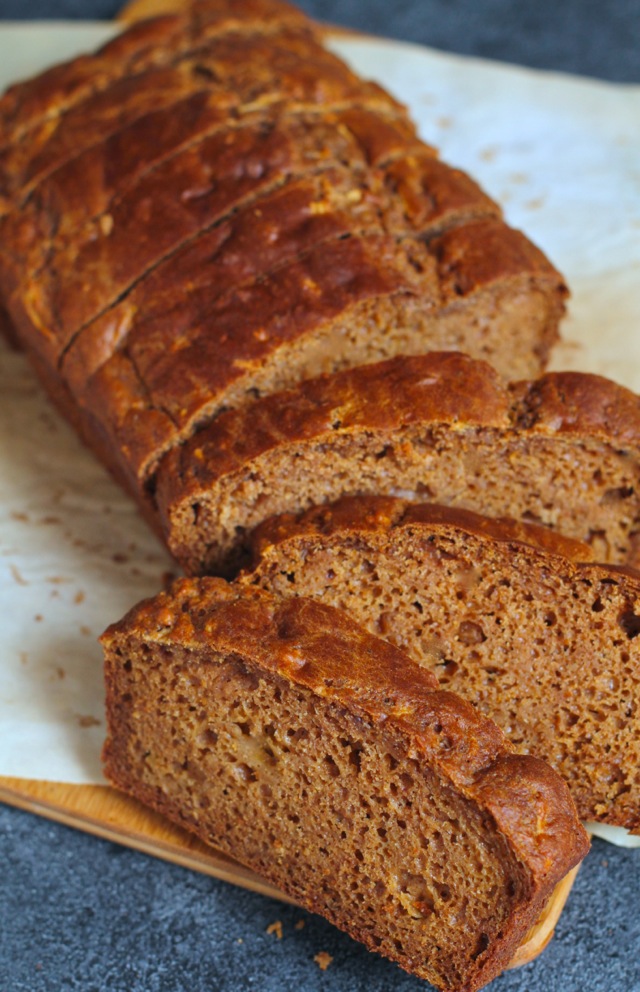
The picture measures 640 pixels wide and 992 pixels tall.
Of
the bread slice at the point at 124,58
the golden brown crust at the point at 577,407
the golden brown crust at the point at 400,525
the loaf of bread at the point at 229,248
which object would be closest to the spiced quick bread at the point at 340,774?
the golden brown crust at the point at 400,525

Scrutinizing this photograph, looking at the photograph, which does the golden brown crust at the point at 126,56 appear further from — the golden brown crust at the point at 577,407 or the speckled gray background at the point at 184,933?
the speckled gray background at the point at 184,933

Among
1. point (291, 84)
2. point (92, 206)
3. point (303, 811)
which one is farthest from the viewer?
point (291, 84)

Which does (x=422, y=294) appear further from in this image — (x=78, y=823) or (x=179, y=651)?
(x=78, y=823)

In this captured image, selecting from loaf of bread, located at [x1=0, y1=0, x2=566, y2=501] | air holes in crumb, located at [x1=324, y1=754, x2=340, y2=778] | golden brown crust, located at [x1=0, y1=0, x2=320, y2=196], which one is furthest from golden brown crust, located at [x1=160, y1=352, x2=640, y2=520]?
golden brown crust, located at [x1=0, y1=0, x2=320, y2=196]

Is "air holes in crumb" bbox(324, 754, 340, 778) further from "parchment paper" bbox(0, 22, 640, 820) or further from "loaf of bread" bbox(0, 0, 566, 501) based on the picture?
"loaf of bread" bbox(0, 0, 566, 501)

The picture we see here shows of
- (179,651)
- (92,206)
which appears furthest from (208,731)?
(92,206)

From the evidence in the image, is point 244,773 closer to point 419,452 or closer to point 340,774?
point 340,774
